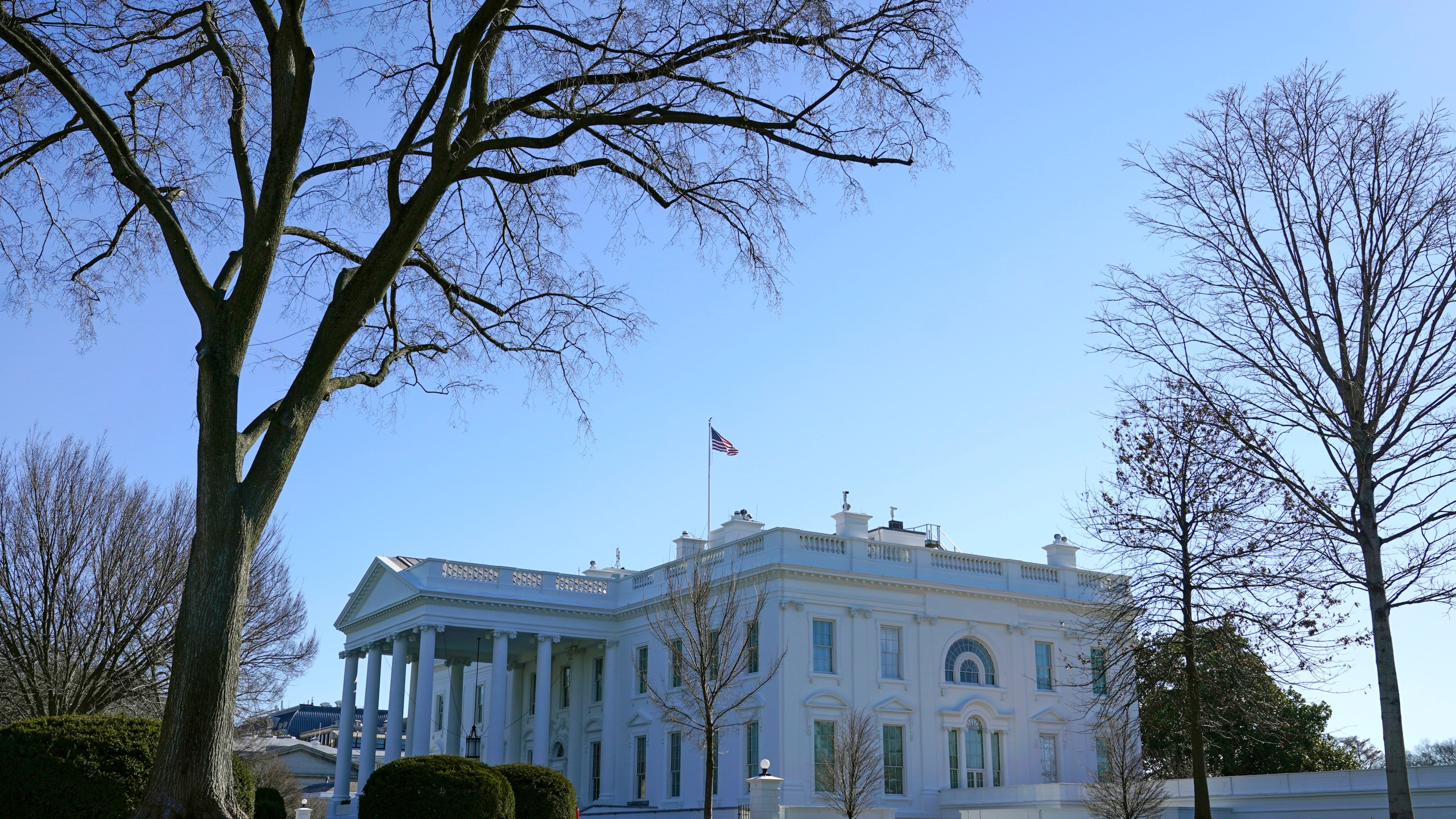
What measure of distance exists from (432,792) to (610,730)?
74.5 feet

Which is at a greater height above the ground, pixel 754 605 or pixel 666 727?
pixel 754 605

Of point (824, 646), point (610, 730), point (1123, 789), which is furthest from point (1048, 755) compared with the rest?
point (610, 730)

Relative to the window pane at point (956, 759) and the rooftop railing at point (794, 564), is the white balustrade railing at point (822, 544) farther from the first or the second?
the window pane at point (956, 759)

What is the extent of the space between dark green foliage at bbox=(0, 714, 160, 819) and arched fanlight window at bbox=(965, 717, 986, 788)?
29766mm

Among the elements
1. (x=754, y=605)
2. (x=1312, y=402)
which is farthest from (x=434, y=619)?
(x=1312, y=402)

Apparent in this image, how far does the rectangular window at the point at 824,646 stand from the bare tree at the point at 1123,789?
8116 millimetres

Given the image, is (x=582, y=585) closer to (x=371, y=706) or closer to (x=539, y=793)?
(x=371, y=706)

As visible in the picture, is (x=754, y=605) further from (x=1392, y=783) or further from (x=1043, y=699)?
(x=1392, y=783)

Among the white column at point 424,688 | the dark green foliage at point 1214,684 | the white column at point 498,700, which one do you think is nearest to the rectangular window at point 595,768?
the white column at point 498,700

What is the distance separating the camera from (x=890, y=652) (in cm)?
3850

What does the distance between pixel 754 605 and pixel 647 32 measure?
27551mm

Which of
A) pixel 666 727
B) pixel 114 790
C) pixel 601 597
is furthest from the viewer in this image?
pixel 601 597

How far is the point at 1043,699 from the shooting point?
40750 mm

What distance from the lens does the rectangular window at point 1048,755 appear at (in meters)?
39.6
